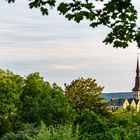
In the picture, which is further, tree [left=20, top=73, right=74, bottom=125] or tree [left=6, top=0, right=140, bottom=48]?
tree [left=20, top=73, right=74, bottom=125]

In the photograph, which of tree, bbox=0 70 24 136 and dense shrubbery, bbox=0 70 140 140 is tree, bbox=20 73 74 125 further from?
tree, bbox=0 70 24 136

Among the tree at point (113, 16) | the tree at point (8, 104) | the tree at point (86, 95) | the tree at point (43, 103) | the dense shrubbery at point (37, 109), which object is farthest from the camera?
the tree at point (86, 95)

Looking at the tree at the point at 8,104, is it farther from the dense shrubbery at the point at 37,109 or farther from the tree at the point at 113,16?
the tree at the point at 113,16

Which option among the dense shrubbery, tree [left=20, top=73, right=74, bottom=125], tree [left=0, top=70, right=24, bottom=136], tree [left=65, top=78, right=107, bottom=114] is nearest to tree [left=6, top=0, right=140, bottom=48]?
the dense shrubbery

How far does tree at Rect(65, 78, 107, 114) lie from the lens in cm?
7819

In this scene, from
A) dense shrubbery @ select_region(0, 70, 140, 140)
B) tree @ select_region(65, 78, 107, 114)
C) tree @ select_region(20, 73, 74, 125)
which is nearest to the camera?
dense shrubbery @ select_region(0, 70, 140, 140)

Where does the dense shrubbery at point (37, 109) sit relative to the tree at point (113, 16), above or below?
above

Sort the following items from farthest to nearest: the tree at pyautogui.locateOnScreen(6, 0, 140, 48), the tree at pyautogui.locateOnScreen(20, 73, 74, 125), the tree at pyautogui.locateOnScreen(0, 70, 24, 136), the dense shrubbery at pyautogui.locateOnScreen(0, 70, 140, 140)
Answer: the tree at pyautogui.locateOnScreen(0, 70, 24, 136) → the tree at pyautogui.locateOnScreen(20, 73, 74, 125) → the dense shrubbery at pyautogui.locateOnScreen(0, 70, 140, 140) → the tree at pyautogui.locateOnScreen(6, 0, 140, 48)

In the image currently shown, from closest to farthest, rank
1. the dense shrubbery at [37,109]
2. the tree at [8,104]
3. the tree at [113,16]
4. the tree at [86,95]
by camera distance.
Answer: the tree at [113,16] < the dense shrubbery at [37,109] < the tree at [8,104] < the tree at [86,95]

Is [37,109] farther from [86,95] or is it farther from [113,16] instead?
[113,16]

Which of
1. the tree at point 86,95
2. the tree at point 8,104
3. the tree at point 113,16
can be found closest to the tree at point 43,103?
the tree at point 8,104

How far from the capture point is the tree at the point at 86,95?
78.2 m

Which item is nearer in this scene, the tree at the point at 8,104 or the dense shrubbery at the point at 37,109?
the dense shrubbery at the point at 37,109

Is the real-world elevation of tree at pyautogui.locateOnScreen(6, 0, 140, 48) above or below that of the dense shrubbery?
below
